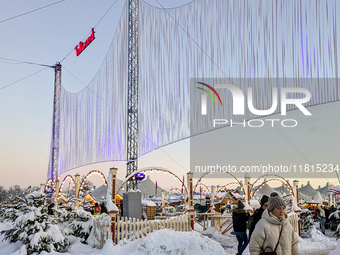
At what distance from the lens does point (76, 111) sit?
120ft

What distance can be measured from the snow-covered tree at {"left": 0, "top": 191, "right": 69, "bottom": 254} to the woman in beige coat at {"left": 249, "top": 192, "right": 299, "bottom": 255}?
671cm

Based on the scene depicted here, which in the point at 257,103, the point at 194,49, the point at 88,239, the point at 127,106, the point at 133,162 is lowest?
the point at 88,239

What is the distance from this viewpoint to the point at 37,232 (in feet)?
28.8

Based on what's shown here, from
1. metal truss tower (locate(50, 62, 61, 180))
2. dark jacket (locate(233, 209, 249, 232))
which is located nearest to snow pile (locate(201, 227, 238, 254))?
dark jacket (locate(233, 209, 249, 232))

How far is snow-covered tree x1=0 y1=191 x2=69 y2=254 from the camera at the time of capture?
28.5 ft

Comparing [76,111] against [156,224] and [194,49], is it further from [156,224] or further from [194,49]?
[156,224]

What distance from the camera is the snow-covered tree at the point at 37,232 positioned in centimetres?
867

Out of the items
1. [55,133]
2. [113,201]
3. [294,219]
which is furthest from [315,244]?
[55,133]

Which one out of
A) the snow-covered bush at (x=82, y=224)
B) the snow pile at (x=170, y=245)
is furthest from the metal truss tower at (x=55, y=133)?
the snow pile at (x=170, y=245)

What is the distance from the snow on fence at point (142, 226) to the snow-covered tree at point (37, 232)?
1.56 metres

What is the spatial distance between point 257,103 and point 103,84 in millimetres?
18491

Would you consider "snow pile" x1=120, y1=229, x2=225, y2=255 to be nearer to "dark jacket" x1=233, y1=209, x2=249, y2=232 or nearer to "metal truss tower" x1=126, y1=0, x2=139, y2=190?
"dark jacket" x1=233, y1=209, x2=249, y2=232

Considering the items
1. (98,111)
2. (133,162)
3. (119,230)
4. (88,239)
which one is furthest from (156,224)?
(98,111)

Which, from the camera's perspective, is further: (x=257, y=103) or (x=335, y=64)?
(x=257, y=103)
